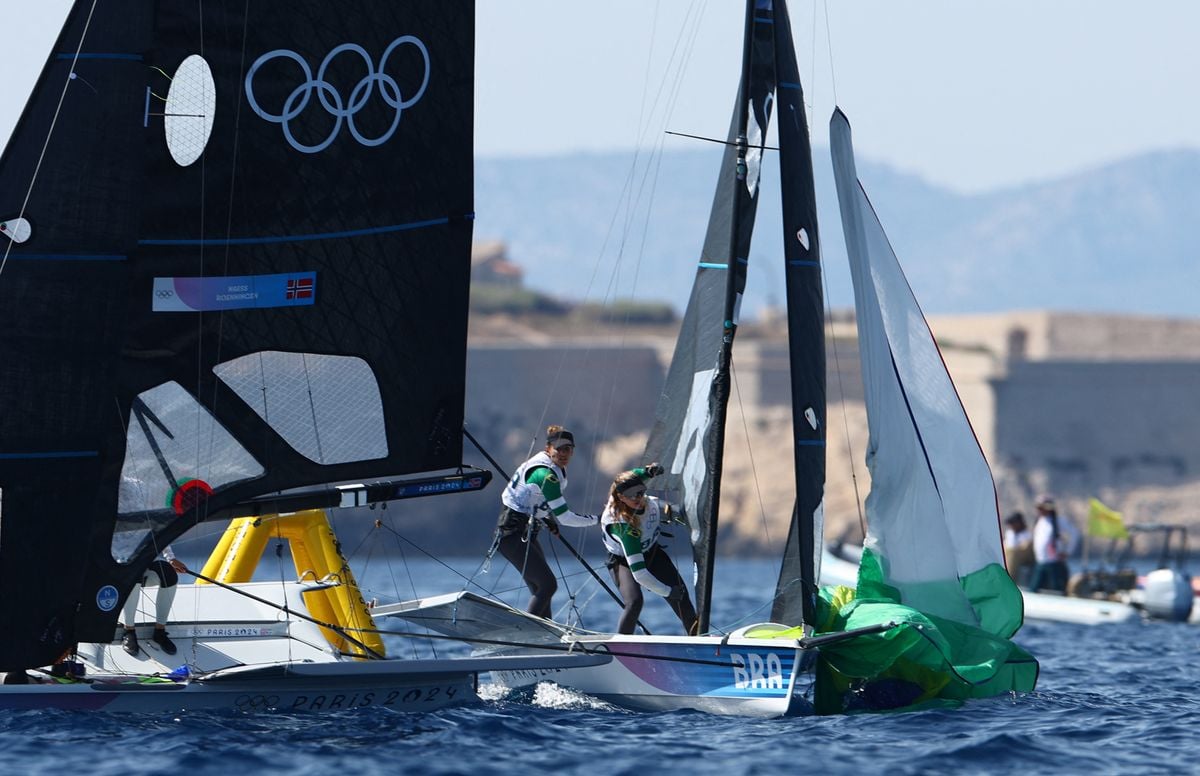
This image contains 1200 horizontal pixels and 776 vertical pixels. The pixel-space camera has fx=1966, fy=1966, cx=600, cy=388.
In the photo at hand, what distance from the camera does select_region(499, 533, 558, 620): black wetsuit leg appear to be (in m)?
11.5

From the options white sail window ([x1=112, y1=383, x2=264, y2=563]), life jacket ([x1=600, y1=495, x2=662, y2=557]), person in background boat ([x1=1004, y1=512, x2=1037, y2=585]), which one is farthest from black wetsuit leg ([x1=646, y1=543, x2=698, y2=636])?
person in background boat ([x1=1004, y1=512, x2=1037, y2=585])

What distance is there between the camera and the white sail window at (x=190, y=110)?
33.4 ft

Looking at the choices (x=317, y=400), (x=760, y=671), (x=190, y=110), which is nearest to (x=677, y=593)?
(x=760, y=671)

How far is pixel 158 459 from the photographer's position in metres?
10.3

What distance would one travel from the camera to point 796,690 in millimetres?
10625

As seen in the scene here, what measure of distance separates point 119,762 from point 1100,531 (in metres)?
16.4

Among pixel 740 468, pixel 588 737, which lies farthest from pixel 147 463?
pixel 740 468

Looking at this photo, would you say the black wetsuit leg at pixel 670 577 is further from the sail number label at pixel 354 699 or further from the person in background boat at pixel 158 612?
the person in background boat at pixel 158 612

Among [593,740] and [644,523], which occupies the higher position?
[644,523]

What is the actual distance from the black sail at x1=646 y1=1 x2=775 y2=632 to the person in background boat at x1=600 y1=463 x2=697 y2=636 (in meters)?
0.21

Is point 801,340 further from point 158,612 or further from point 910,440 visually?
point 158,612

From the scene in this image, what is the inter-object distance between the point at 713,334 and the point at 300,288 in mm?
2668

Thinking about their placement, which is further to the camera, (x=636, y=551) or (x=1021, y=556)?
(x=1021, y=556)

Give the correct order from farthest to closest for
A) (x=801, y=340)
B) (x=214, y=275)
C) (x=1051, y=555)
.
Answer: (x=1051, y=555), (x=801, y=340), (x=214, y=275)
